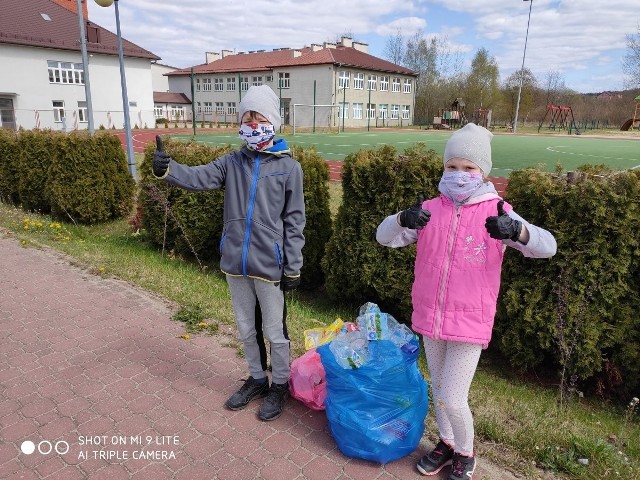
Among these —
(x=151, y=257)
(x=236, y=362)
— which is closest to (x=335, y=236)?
(x=236, y=362)

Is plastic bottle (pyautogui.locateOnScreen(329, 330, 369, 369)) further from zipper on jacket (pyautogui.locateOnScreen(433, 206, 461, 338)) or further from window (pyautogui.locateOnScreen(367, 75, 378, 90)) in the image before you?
window (pyautogui.locateOnScreen(367, 75, 378, 90))

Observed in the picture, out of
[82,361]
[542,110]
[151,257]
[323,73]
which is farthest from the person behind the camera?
[542,110]

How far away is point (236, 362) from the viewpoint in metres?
3.75

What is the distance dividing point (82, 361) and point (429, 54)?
74369 mm

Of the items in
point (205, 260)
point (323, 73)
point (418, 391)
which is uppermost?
point (323, 73)

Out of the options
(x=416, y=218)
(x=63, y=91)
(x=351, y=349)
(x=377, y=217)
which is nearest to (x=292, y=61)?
(x=63, y=91)

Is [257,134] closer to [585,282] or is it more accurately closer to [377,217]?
[377,217]

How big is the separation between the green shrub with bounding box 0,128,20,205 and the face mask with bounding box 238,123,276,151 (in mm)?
8892

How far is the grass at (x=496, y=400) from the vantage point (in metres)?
2.63

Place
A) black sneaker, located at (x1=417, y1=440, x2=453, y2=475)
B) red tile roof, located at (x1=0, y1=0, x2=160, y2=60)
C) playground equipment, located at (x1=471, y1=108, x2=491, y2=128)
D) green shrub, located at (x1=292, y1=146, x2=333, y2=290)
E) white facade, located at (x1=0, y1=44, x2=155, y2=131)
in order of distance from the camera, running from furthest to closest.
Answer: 1. playground equipment, located at (x1=471, y1=108, x2=491, y2=128)
2. red tile roof, located at (x1=0, y1=0, x2=160, y2=60)
3. white facade, located at (x1=0, y1=44, x2=155, y2=131)
4. green shrub, located at (x1=292, y1=146, x2=333, y2=290)
5. black sneaker, located at (x1=417, y1=440, x2=453, y2=475)

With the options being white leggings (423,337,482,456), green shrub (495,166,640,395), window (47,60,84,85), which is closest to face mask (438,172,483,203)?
white leggings (423,337,482,456)

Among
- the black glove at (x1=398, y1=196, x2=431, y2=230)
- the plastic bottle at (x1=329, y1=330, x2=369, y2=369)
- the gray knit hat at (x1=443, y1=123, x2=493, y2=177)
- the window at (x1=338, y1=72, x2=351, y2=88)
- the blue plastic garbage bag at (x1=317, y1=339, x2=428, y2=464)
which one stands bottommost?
the blue plastic garbage bag at (x1=317, y1=339, x2=428, y2=464)

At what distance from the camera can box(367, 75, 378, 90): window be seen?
5428 cm

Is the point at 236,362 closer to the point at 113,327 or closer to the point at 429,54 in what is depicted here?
the point at 113,327
